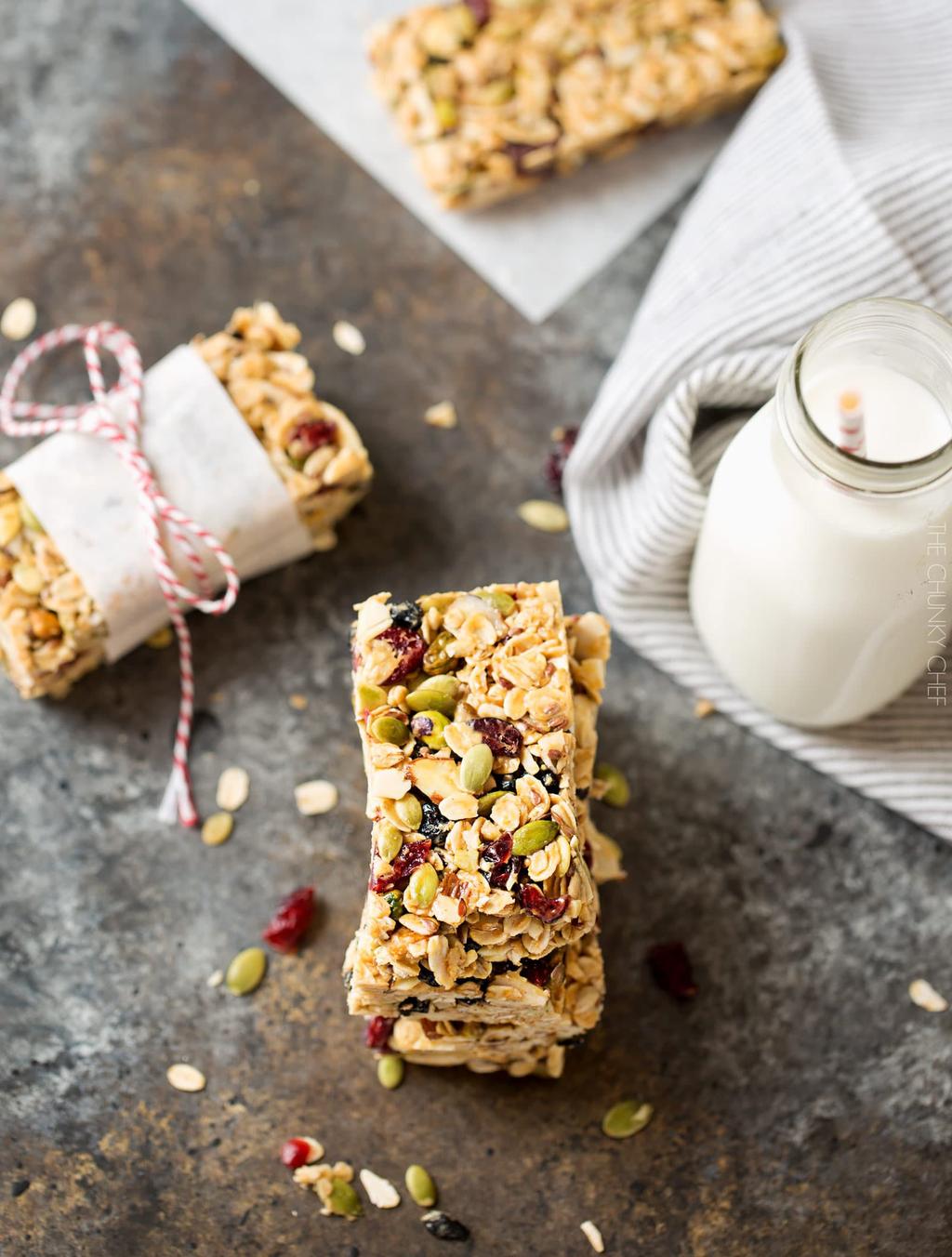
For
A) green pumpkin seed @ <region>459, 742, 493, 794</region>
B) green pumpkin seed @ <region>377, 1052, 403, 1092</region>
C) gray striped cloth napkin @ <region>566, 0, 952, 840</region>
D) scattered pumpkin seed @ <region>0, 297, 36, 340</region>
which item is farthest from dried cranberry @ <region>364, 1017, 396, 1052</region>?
scattered pumpkin seed @ <region>0, 297, 36, 340</region>

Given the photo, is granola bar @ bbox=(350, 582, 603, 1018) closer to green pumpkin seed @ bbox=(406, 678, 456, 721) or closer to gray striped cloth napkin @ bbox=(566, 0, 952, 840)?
green pumpkin seed @ bbox=(406, 678, 456, 721)

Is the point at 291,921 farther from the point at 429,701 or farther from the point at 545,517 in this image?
the point at 545,517

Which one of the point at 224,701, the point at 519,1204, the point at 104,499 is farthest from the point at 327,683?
the point at 519,1204

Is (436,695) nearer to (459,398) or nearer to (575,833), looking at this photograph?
(575,833)

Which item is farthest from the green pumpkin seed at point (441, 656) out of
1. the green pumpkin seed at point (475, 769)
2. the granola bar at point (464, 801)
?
the green pumpkin seed at point (475, 769)

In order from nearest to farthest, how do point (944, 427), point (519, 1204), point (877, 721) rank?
1. point (944, 427)
2. point (519, 1204)
3. point (877, 721)

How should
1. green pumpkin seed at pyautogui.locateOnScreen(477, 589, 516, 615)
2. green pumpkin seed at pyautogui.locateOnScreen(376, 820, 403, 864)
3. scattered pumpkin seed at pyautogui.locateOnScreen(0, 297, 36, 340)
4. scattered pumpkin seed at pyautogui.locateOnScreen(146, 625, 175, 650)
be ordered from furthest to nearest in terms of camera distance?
scattered pumpkin seed at pyautogui.locateOnScreen(0, 297, 36, 340) < scattered pumpkin seed at pyautogui.locateOnScreen(146, 625, 175, 650) < green pumpkin seed at pyautogui.locateOnScreen(477, 589, 516, 615) < green pumpkin seed at pyautogui.locateOnScreen(376, 820, 403, 864)

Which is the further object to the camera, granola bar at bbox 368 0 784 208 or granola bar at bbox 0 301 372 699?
granola bar at bbox 368 0 784 208
